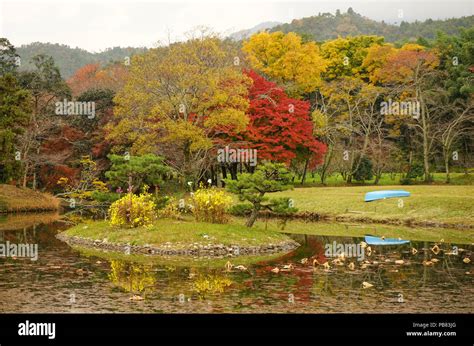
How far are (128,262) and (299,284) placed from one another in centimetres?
606

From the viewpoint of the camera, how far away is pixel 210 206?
953 inches

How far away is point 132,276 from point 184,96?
2018 centimetres

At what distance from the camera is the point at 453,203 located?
32031 millimetres

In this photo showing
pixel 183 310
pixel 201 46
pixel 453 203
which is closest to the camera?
pixel 183 310

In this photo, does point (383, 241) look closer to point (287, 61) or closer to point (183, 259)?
point (183, 259)

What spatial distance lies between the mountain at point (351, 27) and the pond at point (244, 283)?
72941mm

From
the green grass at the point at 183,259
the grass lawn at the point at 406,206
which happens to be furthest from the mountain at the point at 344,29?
the green grass at the point at 183,259

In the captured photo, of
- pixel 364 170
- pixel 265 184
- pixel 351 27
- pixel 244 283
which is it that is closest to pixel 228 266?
pixel 244 283

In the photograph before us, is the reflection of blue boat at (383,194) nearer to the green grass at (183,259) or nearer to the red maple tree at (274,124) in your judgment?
the red maple tree at (274,124)

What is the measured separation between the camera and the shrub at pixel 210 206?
24.2 meters

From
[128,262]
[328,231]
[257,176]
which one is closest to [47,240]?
[128,262]

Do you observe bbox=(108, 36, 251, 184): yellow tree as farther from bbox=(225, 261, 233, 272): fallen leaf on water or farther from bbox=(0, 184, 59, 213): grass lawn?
bbox=(225, 261, 233, 272): fallen leaf on water

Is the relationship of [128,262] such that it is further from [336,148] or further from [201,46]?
[336,148]

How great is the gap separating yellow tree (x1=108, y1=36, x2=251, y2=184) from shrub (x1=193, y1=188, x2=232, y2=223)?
36.5 ft
